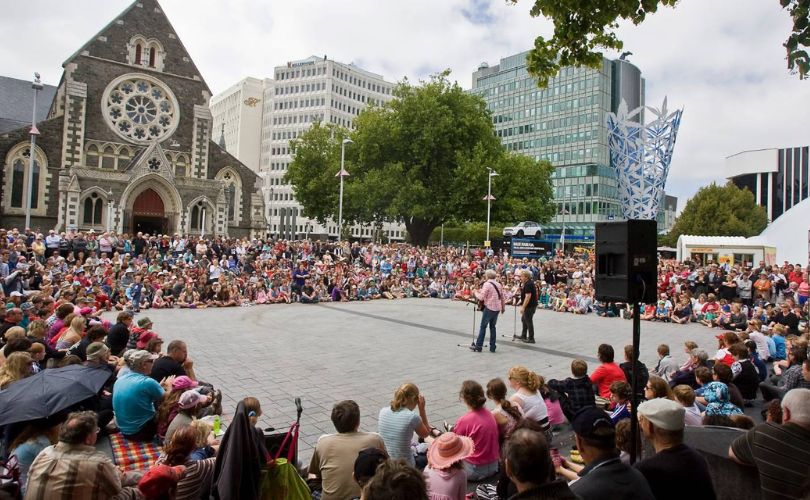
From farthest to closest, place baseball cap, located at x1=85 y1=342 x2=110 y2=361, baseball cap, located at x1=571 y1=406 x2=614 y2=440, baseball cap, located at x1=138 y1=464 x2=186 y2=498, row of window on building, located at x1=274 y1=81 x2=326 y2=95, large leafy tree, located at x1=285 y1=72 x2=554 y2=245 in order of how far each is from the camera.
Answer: row of window on building, located at x1=274 y1=81 x2=326 y2=95 < large leafy tree, located at x1=285 y1=72 x2=554 y2=245 < baseball cap, located at x1=85 y1=342 x2=110 y2=361 < baseball cap, located at x1=138 y1=464 x2=186 y2=498 < baseball cap, located at x1=571 y1=406 x2=614 y2=440

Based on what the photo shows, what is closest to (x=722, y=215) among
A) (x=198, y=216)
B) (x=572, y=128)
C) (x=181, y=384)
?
(x=572, y=128)

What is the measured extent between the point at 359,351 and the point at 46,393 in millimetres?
6822

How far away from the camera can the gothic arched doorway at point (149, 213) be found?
35969 millimetres

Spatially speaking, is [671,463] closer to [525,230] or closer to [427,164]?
[427,164]

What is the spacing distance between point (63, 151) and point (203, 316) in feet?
88.0

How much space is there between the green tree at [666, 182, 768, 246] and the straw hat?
2329 inches

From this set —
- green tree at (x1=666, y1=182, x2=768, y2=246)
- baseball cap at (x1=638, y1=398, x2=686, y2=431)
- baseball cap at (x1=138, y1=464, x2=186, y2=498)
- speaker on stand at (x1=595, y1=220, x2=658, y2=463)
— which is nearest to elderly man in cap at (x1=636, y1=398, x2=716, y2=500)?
baseball cap at (x1=638, y1=398, x2=686, y2=431)

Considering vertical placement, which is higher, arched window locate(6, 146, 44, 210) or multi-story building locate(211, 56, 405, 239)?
Result: multi-story building locate(211, 56, 405, 239)

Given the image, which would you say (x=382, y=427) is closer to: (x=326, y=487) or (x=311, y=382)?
(x=326, y=487)

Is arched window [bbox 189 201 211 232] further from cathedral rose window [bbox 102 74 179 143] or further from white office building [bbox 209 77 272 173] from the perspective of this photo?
white office building [bbox 209 77 272 173]

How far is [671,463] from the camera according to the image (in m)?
3.17

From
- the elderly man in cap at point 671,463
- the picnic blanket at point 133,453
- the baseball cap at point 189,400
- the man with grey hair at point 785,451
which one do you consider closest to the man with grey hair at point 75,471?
the baseball cap at point 189,400

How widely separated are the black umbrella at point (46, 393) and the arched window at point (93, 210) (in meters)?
34.5

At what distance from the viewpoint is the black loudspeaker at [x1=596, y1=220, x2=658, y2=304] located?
487 centimetres
